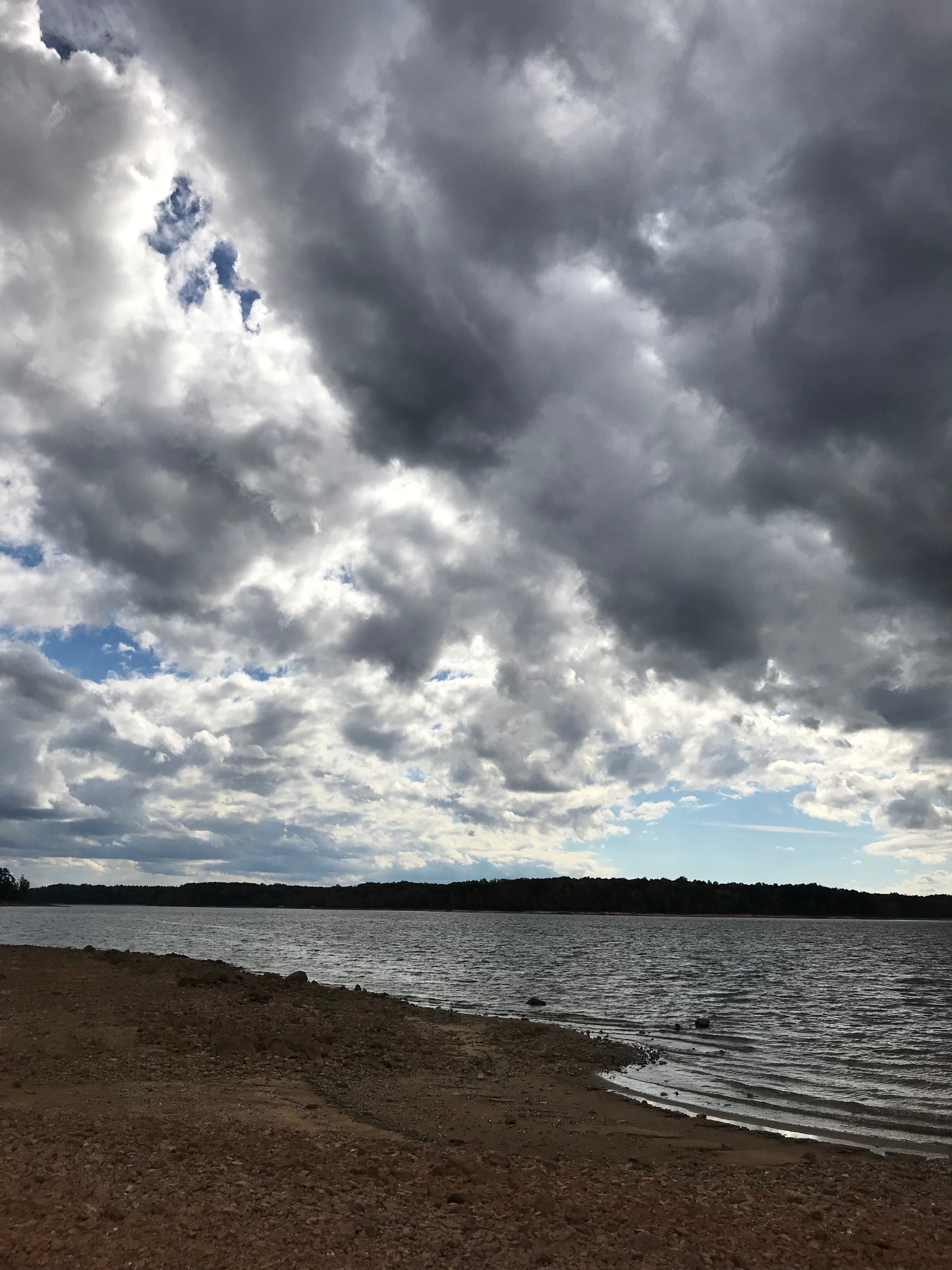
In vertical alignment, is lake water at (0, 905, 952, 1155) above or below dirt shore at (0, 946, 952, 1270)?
below

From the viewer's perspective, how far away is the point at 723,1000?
43.9m

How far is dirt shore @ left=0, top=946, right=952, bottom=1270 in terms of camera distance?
891 cm

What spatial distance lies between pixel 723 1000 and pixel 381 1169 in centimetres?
3726

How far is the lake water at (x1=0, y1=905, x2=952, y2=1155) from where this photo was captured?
20.3 metres

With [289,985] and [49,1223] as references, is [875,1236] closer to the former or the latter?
[49,1223]

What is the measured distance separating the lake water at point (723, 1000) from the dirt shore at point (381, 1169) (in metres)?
3.41

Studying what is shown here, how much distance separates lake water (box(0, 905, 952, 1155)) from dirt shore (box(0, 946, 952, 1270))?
341 centimetres

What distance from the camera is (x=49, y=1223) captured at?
8781 mm

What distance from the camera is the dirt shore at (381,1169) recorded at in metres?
8.91

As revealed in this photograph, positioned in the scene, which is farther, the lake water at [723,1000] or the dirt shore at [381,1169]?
the lake water at [723,1000]

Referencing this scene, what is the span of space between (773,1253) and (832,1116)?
38.4 ft

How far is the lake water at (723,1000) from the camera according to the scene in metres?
20.3

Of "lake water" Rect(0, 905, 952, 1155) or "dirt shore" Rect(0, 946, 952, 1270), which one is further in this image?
"lake water" Rect(0, 905, 952, 1155)

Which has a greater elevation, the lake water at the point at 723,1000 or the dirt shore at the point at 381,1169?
the dirt shore at the point at 381,1169
